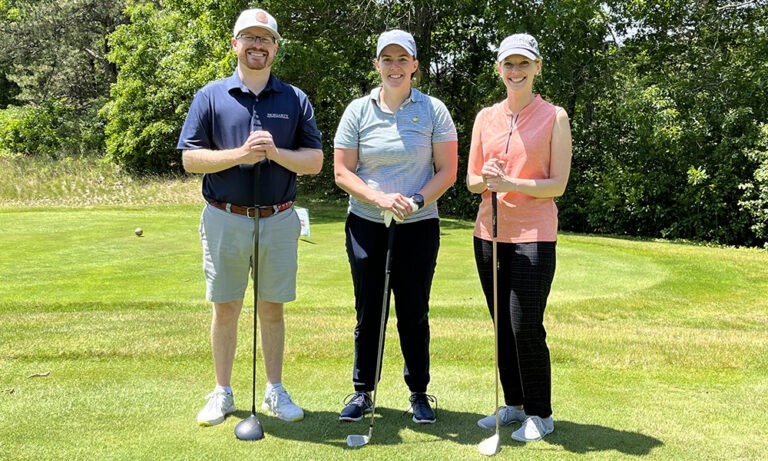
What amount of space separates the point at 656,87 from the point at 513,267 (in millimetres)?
13880

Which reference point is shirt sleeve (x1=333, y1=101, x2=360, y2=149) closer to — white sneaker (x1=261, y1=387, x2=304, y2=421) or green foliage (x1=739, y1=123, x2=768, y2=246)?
white sneaker (x1=261, y1=387, x2=304, y2=421)

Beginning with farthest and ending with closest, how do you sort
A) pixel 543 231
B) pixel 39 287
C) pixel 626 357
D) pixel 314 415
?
pixel 39 287
pixel 626 357
pixel 314 415
pixel 543 231

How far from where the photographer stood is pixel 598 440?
3.28m

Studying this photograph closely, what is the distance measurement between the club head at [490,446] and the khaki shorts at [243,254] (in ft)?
3.92

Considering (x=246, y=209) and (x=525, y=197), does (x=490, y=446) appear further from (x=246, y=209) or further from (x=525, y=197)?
(x=246, y=209)

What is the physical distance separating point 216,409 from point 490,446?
133 centimetres

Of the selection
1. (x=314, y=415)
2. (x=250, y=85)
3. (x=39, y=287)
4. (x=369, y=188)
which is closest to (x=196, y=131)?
(x=250, y=85)

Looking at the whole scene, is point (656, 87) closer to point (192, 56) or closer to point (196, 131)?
point (192, 56)

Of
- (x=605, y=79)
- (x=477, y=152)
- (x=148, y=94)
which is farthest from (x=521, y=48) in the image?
(x=148, y=94)

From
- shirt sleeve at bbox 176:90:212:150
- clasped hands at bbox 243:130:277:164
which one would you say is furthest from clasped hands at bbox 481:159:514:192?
shirt sleeve at bbox 176:90:212:150

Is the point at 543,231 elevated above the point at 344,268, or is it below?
above

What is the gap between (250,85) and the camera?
345 cm

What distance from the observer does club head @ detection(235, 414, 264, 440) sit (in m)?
3.25

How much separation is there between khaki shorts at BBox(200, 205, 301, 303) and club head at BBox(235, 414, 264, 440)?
2.01 ft
